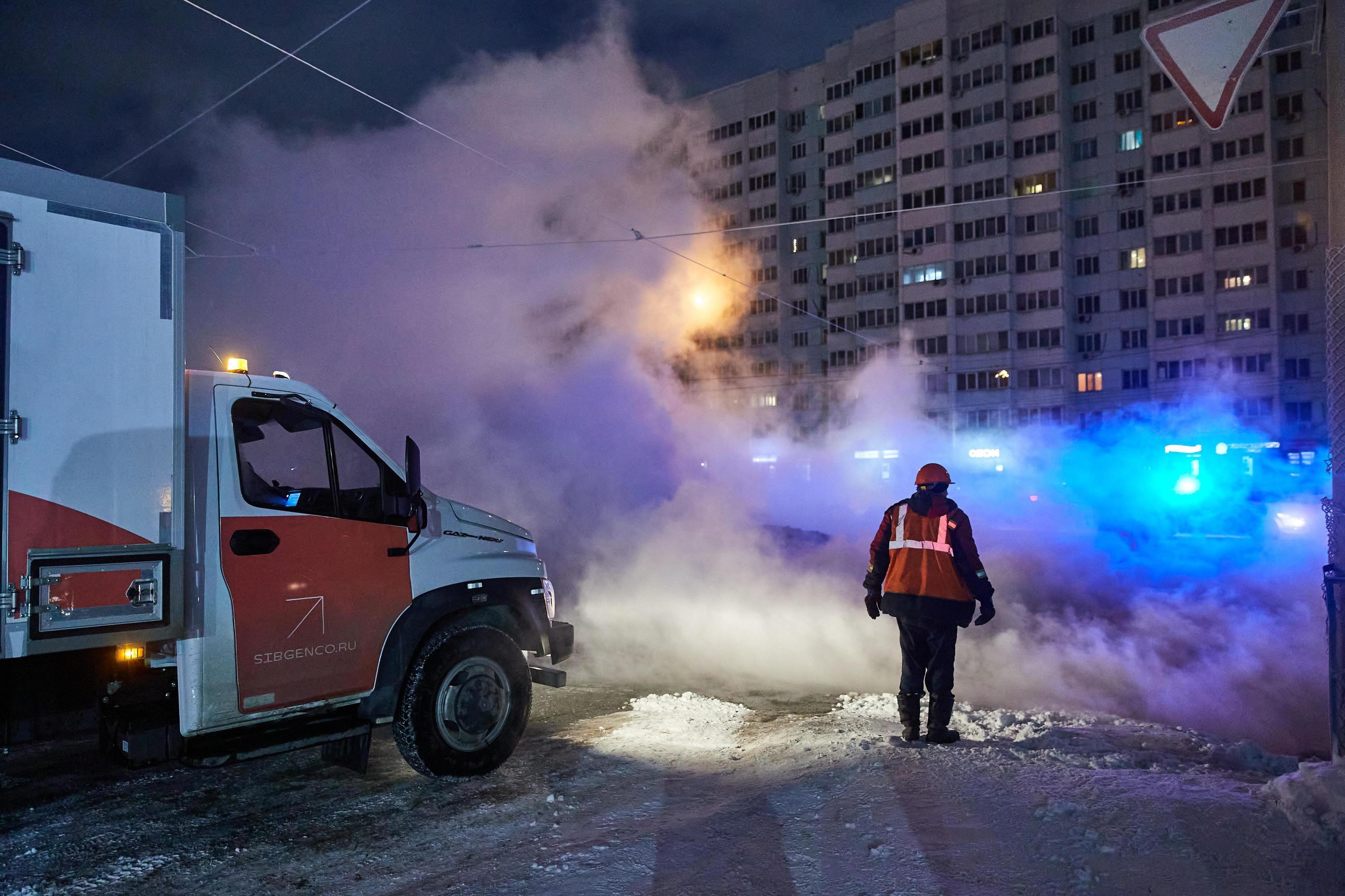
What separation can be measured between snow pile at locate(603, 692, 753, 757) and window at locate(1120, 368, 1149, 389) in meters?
57.6

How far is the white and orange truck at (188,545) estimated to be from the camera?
13.0ft

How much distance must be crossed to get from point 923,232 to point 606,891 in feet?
211

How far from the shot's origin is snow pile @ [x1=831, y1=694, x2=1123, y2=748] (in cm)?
616

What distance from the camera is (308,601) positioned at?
4.87 m

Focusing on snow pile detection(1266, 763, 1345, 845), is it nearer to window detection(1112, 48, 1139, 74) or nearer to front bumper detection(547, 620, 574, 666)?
front bumper detection(547, 620, 574, 666)

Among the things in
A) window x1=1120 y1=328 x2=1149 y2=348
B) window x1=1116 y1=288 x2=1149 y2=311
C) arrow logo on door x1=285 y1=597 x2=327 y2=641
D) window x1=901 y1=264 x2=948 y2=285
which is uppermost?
window x1=901 y1=264 x2=948 y2=285

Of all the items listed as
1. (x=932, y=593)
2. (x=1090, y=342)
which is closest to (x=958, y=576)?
(x=932, y=593)

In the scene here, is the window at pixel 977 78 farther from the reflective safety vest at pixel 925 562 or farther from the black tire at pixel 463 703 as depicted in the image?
the black tire at pixel 463 703

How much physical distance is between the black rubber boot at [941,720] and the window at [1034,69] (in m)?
64.0

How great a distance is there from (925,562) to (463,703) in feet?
10.7

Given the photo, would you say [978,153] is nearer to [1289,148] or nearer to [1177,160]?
[1177,160]

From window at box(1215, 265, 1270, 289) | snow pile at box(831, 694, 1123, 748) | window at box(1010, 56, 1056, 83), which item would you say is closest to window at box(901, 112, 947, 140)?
window at box(1010, 56, 1056, 83)

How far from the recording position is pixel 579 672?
947 cm

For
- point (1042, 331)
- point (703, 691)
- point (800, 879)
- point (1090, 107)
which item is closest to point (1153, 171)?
point (1090, 107)
